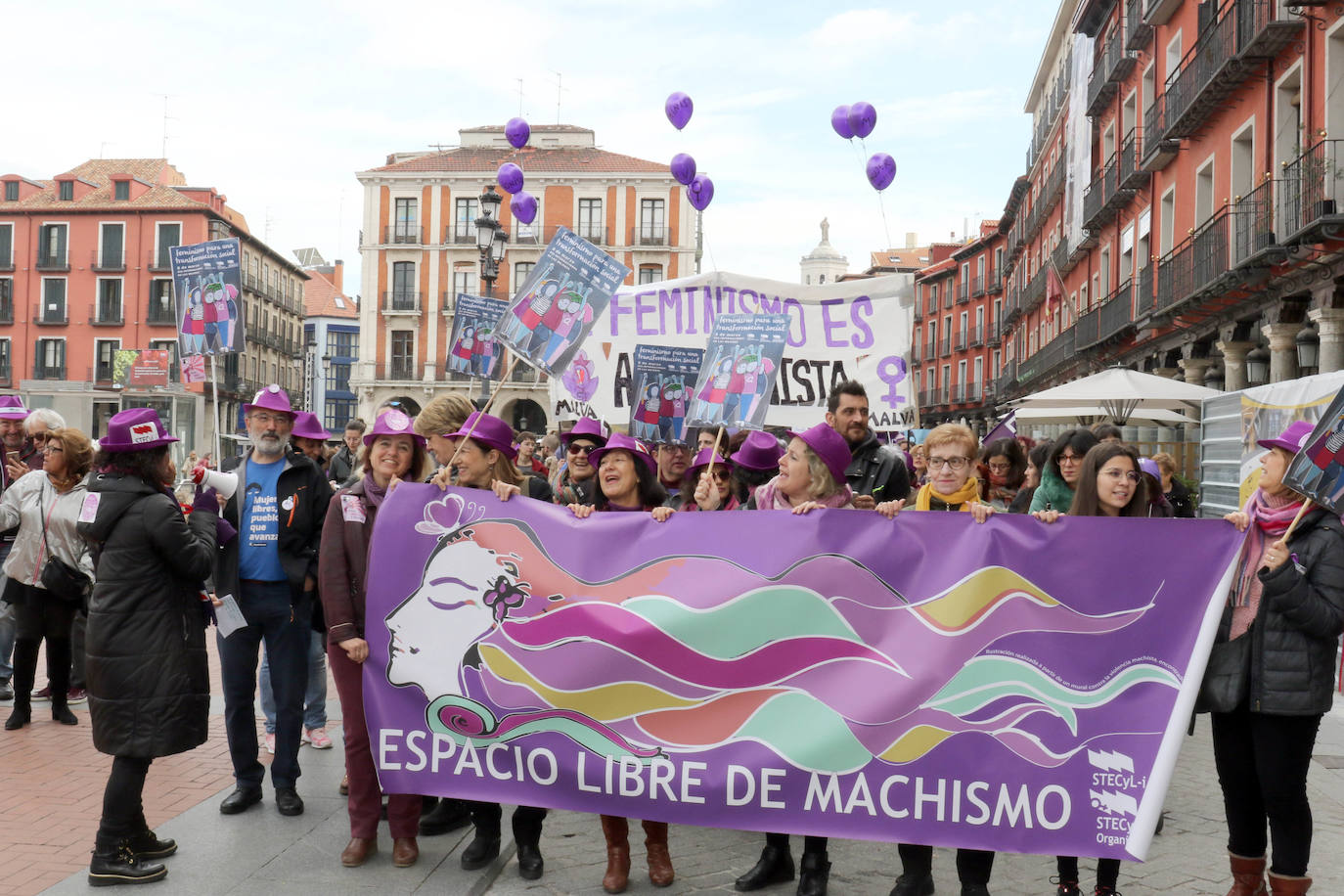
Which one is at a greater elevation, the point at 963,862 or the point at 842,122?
the point at 842,122

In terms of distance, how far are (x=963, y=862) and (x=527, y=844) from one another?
1.69 meters

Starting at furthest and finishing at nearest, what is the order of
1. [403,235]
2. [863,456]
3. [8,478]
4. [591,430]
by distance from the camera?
1. [403,235]
2. [8,478]
3. [591,430]
4. [863,456]

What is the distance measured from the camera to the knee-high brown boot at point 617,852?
15.1 feet

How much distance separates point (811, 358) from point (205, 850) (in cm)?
528

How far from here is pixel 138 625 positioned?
4629 mm

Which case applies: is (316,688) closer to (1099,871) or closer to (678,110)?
(1099,871)

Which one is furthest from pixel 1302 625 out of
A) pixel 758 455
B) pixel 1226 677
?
pixel 758 455

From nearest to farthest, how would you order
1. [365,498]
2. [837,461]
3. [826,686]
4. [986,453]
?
[826,686] → [837,461] → [365,498] → [986,453]

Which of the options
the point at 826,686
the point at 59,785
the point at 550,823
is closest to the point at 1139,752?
the point at 826,686

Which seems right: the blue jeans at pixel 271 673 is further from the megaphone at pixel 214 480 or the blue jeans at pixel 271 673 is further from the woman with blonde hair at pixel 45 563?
the woman with blonde hair at pixel 45 563

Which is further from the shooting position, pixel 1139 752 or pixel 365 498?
pixel 365 498

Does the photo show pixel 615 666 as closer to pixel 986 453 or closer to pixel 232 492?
pixel 232 492

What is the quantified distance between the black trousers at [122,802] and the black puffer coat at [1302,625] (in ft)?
13.2

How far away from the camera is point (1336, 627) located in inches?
154
